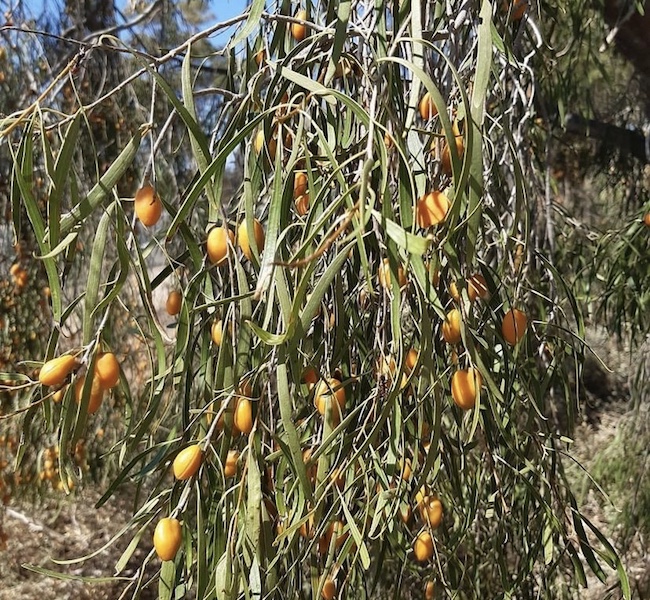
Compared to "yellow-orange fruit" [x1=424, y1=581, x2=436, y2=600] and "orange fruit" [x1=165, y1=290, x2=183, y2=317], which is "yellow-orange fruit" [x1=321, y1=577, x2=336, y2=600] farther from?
"orange fruit" [x1=165, y1=290, x2=183, y2=317]

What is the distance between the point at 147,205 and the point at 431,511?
1.74 feet

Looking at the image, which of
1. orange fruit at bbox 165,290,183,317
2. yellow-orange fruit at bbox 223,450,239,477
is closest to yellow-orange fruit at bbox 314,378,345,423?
yellow-orange fruit at bbox 223,450,239,477

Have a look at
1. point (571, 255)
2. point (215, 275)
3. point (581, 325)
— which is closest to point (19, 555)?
point (571, 255)

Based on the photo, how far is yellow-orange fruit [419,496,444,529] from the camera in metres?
0.89

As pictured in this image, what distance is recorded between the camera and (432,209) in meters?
0.60

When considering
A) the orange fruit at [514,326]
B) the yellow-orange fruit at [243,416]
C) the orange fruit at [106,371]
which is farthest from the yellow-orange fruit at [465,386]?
the orange fruit at [106,371]

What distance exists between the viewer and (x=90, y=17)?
260 centimetres

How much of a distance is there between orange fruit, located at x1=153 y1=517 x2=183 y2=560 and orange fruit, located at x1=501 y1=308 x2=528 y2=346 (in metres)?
0.42

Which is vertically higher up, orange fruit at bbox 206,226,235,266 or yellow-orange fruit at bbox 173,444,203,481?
→ orange fruit at bbox 206,226,235,266

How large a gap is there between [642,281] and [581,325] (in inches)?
51.5

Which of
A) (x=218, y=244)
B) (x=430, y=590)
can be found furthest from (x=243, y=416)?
(x=430, y=590)

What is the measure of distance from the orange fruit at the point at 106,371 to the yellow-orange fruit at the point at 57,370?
2cm

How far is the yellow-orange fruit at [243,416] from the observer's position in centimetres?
71

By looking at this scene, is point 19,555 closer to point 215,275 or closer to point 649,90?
point 215,275
